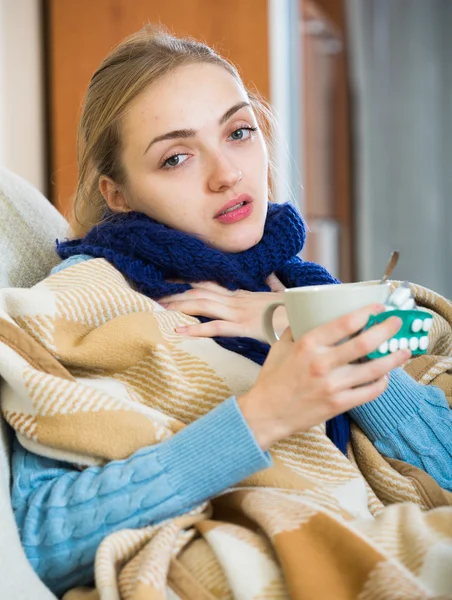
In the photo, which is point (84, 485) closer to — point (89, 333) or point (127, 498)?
point (127, 498)

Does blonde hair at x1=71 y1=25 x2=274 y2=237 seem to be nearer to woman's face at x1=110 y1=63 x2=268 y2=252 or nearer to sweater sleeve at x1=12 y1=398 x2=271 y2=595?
woman's face at x1=110 y1=63 x2=268 y2=252

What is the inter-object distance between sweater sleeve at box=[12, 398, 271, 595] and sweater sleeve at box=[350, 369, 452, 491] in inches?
10.3

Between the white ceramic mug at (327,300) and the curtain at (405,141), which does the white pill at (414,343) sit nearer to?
the white ceramic mug at (327,300)

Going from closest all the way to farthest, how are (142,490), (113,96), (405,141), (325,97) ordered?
(142,490) < (113,96) < (325,97) < (405,141)

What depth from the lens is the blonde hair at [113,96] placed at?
122 cm

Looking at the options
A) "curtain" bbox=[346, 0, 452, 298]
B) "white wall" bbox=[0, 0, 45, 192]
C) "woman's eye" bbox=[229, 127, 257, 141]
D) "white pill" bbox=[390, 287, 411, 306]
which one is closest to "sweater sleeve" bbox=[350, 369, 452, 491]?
"white pill" bbox=[390, 287, 411, 306]

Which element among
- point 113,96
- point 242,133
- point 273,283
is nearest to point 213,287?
point 273,283

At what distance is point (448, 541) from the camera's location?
0.75 metres

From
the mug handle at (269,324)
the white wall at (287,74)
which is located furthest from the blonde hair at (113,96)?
the white wall at (287,74)

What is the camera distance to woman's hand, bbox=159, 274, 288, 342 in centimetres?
104

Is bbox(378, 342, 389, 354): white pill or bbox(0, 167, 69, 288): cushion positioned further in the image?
bbox(0, 167, 69, 288): cushion

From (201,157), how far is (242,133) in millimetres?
92

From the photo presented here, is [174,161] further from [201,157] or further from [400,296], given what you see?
[400,296]

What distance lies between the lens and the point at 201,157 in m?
1.17
